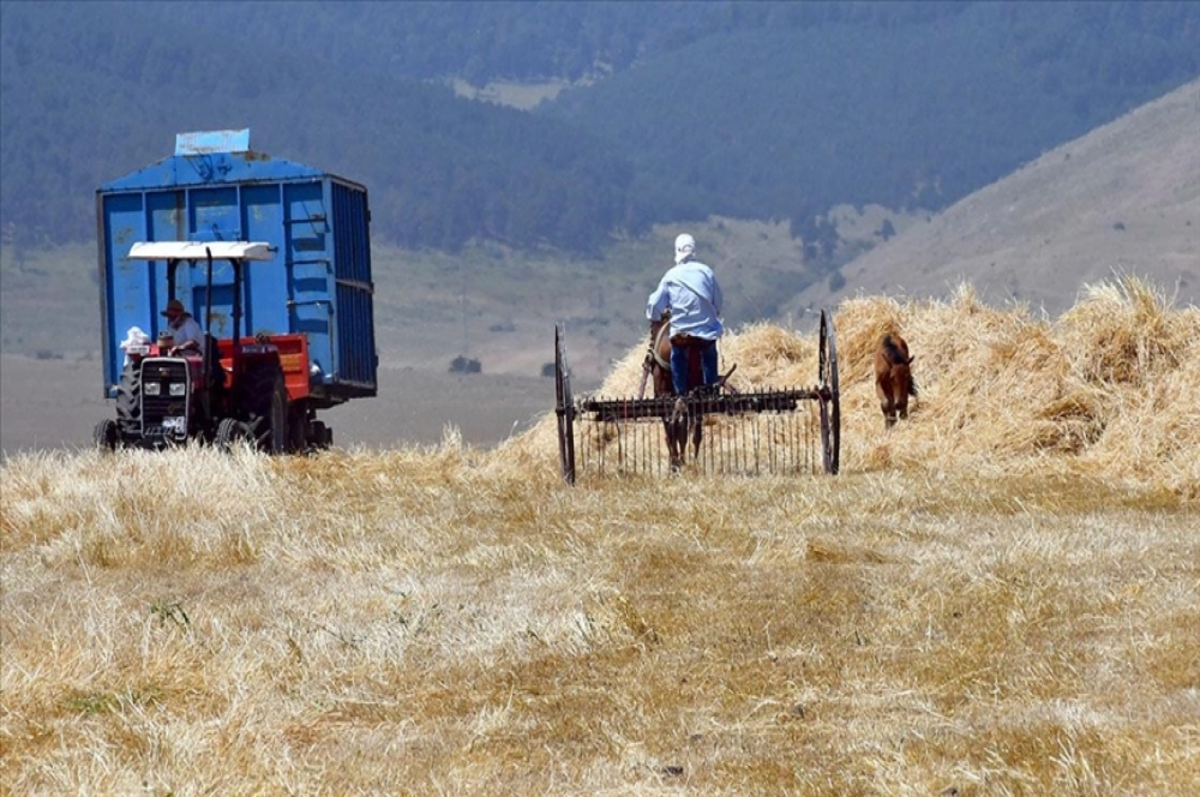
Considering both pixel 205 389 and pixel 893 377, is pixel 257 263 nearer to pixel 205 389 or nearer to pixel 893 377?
pixel 205 389

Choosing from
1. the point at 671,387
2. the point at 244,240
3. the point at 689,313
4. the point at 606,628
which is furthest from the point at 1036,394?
the point at 606,628

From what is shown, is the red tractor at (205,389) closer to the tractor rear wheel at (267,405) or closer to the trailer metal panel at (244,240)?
the tractor rear wheel at (267,405)

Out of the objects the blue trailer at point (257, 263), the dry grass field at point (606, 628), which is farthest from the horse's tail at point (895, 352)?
Answer: the blue trailer at point (257, 263)

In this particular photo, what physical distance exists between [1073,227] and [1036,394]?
11029cm

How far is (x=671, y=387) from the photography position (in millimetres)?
18062

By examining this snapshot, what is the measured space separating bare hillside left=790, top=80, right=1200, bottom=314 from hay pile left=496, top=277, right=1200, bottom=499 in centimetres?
7699

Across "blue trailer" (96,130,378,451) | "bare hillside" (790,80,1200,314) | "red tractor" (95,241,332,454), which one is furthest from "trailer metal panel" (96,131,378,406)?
"bare hillside" (790,80,1200,314)

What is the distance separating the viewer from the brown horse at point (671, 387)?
1661cm

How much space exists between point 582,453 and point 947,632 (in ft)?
35.0

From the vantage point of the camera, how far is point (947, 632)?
29.9 ft

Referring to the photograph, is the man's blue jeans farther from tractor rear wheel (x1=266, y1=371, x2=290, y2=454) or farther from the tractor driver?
the tractor driver

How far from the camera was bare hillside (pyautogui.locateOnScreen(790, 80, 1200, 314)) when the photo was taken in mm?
112062

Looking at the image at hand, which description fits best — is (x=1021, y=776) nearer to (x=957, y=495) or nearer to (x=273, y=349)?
(x=957, y=495)

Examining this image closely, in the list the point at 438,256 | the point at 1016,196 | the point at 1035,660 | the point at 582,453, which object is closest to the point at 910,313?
the point at 582,453
